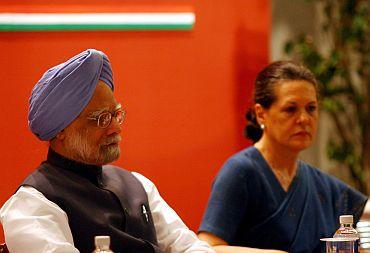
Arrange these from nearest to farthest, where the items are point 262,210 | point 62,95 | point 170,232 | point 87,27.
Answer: point 62,95, point 170,232, point 262,210, point 87,27

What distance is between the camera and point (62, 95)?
2461mm

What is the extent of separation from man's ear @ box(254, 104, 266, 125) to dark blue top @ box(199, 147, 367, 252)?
0.42 ft

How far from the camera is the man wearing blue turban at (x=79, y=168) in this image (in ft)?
7.89

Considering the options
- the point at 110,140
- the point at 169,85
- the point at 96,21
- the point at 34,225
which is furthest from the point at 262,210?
the point at 34,225

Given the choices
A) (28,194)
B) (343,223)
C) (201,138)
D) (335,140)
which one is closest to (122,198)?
(28,194)

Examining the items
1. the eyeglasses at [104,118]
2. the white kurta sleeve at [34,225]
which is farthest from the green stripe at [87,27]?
the white kurta sleeve at [34,225]

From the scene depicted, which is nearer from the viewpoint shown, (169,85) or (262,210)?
(262,210)

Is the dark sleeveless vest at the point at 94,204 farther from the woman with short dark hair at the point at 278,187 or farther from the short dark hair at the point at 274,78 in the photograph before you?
the short dark hair at the point at 274,78

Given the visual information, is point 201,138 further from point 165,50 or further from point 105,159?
point 105,159

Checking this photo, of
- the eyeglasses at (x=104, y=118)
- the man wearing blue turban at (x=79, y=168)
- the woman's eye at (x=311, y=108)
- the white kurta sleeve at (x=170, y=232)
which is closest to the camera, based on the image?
the man wearing blue turban at (x=79, y=168)

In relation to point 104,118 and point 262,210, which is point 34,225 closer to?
point 104,118

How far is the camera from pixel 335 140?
637cm

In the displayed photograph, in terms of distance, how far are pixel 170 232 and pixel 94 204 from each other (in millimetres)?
342

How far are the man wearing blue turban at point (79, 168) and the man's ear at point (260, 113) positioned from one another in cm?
90
